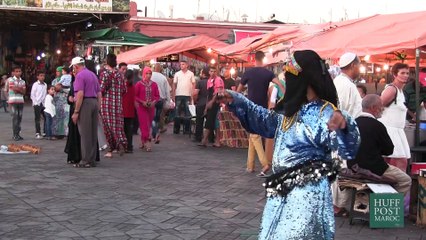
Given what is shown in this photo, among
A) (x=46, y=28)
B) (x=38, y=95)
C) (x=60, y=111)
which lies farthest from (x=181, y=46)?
(x=46, y=28)

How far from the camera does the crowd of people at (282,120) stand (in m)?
3.43

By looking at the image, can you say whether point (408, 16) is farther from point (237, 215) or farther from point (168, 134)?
point (168, 134)

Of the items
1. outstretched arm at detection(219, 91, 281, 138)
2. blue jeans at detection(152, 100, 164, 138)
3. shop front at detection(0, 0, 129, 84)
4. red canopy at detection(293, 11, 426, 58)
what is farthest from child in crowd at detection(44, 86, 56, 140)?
outstretched arm at detection(219, 91, 281, 138)

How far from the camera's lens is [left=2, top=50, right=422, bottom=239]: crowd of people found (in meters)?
3.43

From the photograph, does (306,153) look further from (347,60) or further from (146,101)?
(146,101)

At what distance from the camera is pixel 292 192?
348 cm

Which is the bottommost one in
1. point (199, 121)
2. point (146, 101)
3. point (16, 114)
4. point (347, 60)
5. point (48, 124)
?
point (48, 124)

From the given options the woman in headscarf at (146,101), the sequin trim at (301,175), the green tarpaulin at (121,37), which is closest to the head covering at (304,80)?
the sequin trim at (301,175)

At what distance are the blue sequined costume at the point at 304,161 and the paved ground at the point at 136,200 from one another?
2.40 m

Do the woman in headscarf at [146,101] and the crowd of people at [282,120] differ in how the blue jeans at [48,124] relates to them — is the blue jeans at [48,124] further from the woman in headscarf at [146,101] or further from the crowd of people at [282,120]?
the woman in headscarf at [146,101]

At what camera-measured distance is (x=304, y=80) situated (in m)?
3.45

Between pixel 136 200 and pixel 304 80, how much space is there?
4395 millimetres

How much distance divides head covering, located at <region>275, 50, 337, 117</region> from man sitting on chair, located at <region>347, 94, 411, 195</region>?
10.4 ft

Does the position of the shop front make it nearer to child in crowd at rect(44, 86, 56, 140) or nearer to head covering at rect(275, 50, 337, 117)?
child in crowd at rect(44, 86, 56, 140)
